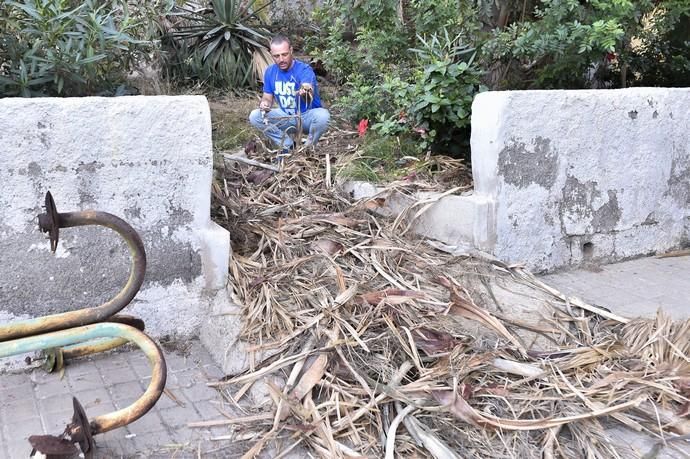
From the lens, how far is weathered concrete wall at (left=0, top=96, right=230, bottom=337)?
10.1 feet

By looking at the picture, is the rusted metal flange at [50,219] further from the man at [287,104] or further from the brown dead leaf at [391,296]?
the man at [287,104]

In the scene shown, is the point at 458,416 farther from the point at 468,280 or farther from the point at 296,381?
the point at 468,280

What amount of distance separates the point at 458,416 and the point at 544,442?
333mm

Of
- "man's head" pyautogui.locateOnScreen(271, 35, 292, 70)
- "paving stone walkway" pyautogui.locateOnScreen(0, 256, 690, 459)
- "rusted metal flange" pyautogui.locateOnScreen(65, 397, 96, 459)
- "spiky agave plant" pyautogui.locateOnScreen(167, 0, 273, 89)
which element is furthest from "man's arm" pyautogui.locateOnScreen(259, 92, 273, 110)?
"rusted metal flange" pyautogui.locateOnScreen(65, 397, 96, 459)

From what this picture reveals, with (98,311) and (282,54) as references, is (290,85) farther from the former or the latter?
(98,311)

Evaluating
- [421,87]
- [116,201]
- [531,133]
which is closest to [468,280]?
[531,133]

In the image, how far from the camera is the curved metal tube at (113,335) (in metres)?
2.39

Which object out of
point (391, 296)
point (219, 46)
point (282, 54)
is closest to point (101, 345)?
point (391, 296)

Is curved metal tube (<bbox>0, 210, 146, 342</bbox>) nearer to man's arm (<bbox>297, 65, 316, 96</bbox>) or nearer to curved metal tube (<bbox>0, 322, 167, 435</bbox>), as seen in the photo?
curved metal tube (<bbox>0, 322, 167, 435</bbox>)

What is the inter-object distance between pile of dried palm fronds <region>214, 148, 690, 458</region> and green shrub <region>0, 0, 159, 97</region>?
4.05ft

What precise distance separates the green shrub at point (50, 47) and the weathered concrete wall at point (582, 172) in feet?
7.80

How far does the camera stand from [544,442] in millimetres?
2525

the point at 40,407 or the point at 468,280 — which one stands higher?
the point at 468,280

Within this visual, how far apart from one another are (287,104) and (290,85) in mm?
174
